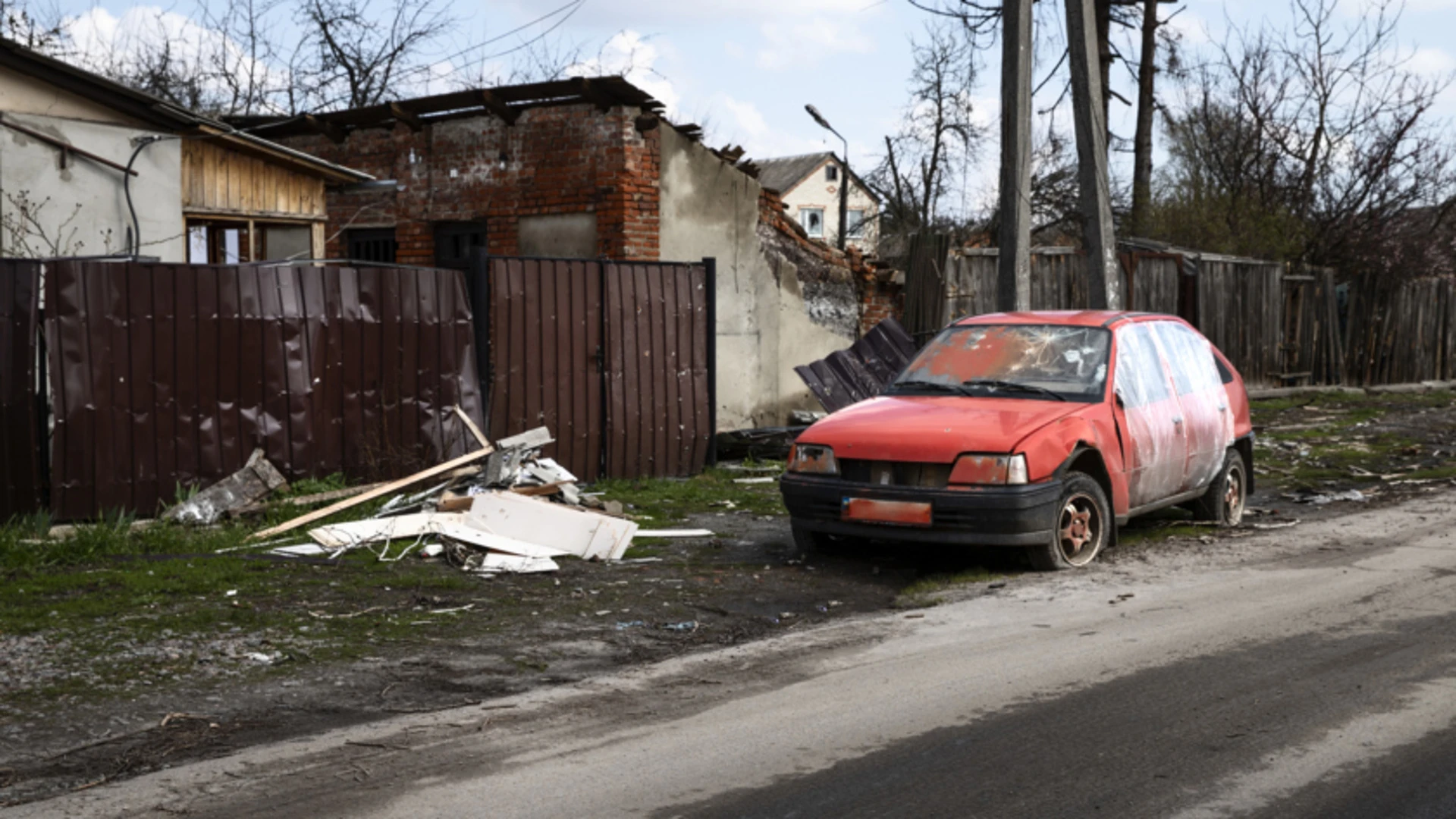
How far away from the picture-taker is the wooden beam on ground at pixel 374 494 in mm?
9602

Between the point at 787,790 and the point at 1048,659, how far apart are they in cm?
217

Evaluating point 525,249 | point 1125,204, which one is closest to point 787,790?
point 525,249

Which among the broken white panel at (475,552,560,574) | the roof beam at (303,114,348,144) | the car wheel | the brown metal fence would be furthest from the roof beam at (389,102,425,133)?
the car wheel

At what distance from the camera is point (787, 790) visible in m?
4.47

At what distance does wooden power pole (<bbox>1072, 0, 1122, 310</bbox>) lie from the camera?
13867 mm

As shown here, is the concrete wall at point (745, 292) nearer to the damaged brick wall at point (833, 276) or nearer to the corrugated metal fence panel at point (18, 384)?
the damaged brick wall at point (833, 276)

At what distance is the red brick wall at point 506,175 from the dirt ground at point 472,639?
521cm

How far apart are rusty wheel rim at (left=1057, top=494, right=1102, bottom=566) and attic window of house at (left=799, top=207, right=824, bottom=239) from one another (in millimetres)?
64189

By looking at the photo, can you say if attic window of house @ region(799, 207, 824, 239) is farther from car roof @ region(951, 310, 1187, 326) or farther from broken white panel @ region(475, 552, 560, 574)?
broken white panel @ region(475, 552, 560, 574)

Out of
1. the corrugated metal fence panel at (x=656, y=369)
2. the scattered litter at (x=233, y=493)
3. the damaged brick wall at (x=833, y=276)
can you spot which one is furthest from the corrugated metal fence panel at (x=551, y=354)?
the damaged brick wall at (x=833, y=276)

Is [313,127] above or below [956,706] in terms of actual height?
above

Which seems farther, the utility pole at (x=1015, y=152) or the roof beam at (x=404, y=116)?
the roof beam at (x=404, y=116)

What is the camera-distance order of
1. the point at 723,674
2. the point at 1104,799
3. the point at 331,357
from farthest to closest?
Result: 1. the point at 331,357
2. the point at 723,674
3. the point at 1104,799

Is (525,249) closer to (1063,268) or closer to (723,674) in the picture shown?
(1063,268)
